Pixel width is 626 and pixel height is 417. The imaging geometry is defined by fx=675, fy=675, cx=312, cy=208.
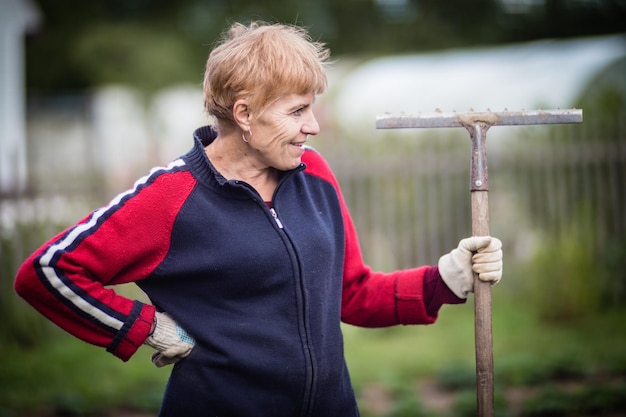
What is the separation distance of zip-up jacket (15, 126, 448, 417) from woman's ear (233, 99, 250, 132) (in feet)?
0.54

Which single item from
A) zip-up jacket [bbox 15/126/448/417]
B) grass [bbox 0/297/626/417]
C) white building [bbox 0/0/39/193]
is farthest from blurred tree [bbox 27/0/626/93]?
zip-up jacket [bbox 15/126/448/417]

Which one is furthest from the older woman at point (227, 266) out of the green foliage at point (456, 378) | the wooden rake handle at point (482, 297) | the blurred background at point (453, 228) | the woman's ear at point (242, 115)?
the green foliage at point (456, 378)

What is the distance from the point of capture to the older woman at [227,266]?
2.03 meters

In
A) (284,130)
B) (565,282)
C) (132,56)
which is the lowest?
(565,282)

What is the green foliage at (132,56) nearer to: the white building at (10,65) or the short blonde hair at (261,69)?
the white building at (10,65)

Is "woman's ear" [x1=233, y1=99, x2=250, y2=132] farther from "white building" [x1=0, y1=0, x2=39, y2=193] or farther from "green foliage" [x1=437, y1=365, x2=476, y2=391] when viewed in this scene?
"white building" [x1=0, y1=0, x2=39, y2=193]

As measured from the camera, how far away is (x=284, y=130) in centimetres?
210

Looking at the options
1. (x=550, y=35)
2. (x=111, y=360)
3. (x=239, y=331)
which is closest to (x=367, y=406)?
(x=111, y=360)

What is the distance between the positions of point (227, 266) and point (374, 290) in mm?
622

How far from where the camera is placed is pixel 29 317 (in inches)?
239

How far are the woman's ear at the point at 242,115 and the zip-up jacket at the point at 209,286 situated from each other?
0.16 metres

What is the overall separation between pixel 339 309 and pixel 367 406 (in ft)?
8.06

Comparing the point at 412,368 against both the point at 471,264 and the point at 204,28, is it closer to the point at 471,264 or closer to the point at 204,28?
the point at 471,264

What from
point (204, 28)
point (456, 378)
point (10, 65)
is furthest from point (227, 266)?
point (204, 28)
